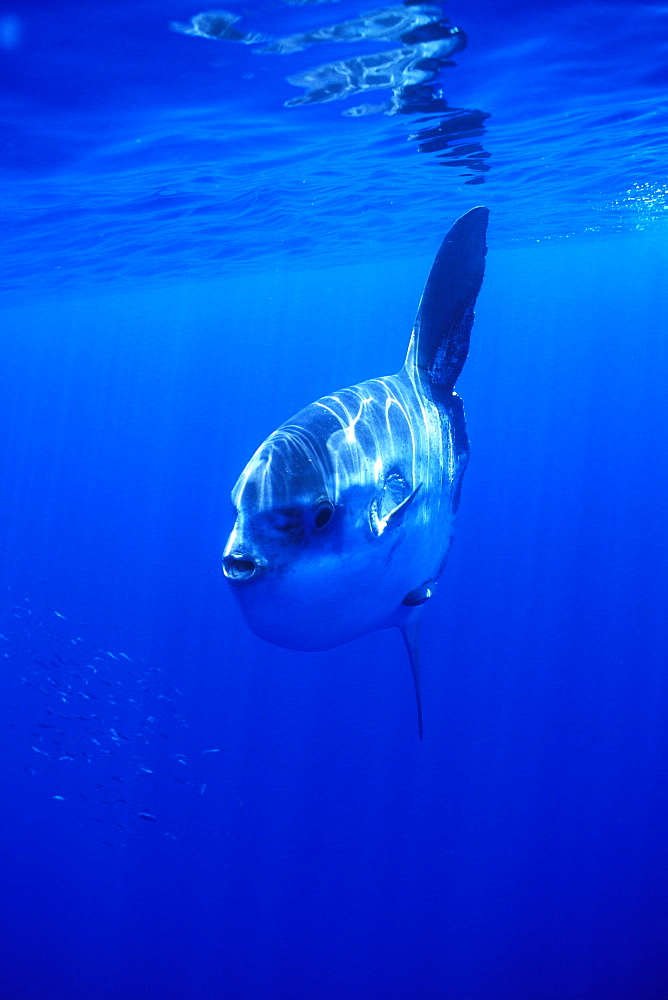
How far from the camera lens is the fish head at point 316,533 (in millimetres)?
2076

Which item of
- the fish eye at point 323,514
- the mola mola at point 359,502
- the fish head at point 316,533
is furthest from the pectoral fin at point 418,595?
the fish eye at point 323,514

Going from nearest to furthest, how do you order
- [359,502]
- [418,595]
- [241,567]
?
[241,567]
[359,502]
[418,595]

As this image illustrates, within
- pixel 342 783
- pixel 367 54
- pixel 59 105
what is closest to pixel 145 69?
pixel 59 105

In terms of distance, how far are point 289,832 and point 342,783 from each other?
6.92 feet

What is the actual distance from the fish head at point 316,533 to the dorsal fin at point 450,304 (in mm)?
1418

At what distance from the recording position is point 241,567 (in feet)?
6.81

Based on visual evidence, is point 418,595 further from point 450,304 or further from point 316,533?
point 450,304

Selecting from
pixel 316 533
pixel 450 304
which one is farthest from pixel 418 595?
pixel 450 304

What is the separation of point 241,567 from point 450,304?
97.9 inches

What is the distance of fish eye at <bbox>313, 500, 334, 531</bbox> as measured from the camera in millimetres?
2137

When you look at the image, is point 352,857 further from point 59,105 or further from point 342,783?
point 59,105

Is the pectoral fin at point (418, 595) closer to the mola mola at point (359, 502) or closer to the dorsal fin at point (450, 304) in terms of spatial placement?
the mola mola at point (359, 502)

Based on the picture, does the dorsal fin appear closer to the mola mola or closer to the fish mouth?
the mola mola

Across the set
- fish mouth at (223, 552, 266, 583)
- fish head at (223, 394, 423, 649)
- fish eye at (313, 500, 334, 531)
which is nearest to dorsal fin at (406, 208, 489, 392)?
fish head at (223, 394, 423, 649)
